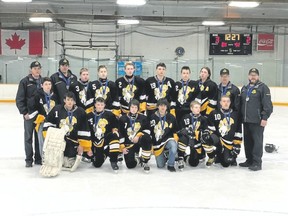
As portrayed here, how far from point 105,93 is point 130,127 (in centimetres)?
55

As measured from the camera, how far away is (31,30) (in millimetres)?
16016

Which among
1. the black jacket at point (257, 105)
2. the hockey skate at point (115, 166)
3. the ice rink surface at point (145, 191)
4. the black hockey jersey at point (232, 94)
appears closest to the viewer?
the ice rink surface at point (145, 191)

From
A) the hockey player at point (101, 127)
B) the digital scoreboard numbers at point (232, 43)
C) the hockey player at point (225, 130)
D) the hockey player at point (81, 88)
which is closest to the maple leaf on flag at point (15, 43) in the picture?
the digital scoreboard numbers at point (232, 43)

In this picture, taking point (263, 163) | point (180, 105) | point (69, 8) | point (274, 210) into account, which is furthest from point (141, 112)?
point (69, 8)

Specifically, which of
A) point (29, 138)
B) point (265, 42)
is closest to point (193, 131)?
point (29, 138)

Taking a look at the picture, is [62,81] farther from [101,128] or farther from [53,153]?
[53,153]

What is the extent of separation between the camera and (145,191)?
3.80 meters

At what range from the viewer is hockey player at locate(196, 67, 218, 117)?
16.6 feet

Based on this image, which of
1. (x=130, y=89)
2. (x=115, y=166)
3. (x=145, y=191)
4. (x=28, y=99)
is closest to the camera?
(x=145, y=191)

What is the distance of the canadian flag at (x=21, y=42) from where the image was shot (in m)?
15.9

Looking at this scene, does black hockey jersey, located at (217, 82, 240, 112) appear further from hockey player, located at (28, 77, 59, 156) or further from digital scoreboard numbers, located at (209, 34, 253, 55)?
digital scoreboard numbers, located at (209, 34, 253, 55)

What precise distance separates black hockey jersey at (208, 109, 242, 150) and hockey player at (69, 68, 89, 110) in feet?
5.08

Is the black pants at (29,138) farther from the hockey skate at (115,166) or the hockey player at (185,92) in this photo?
the hockey player at (185,92)

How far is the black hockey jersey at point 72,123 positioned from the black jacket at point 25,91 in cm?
39
